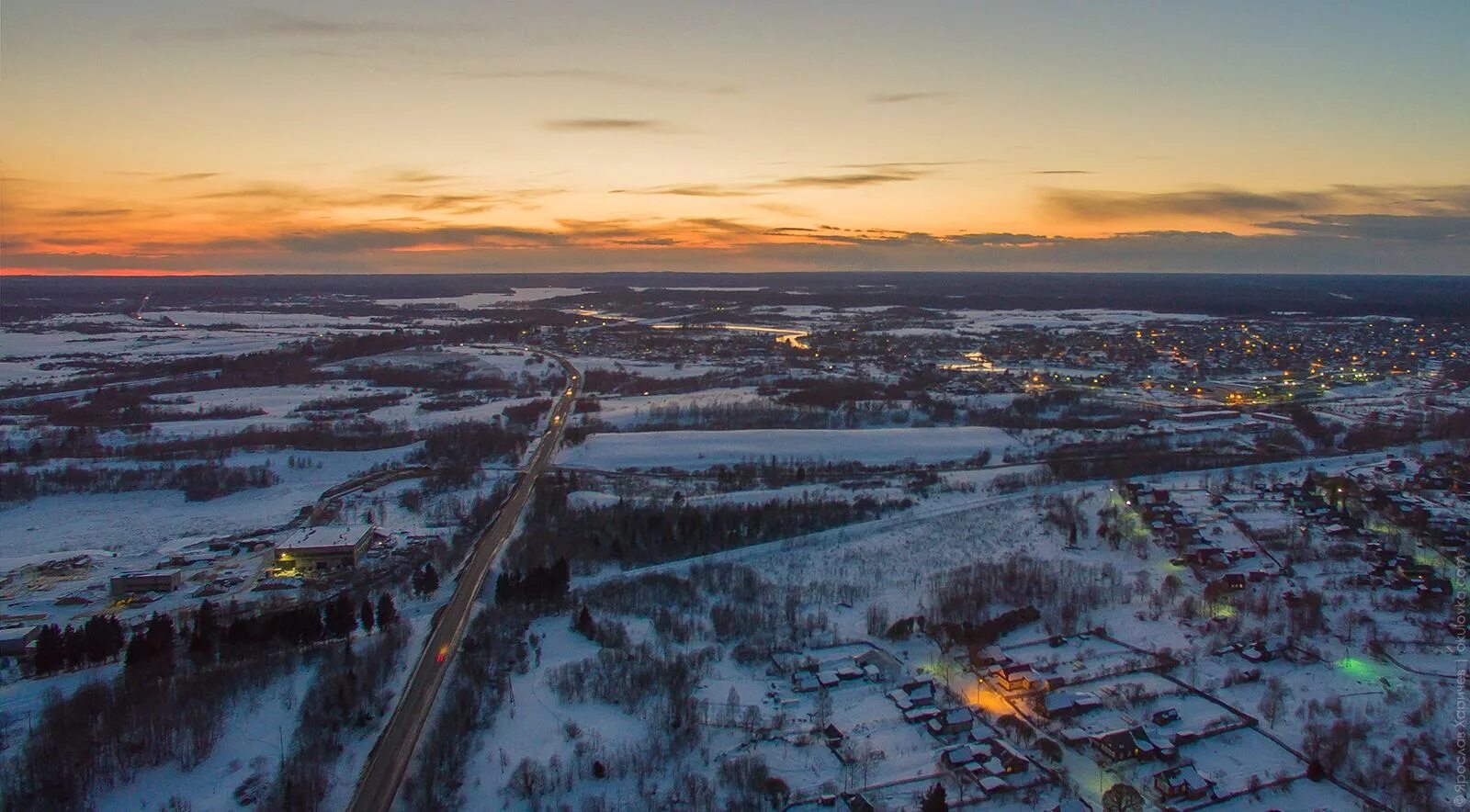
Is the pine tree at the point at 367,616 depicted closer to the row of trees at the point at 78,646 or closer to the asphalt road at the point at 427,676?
the asphalt road at the point at 427,676

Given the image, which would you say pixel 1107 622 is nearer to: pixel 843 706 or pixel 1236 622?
pixel 1236 622

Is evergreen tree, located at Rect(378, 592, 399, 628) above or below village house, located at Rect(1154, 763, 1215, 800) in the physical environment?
above

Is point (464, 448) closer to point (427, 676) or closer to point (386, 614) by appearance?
point (386, 614)

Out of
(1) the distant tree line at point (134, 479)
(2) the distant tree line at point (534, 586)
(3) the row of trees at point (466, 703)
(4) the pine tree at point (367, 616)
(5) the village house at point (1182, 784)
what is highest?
(1) the distant tree line at point (134, 479)

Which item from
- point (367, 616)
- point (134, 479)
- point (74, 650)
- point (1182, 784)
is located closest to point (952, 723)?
point (1182, 784)

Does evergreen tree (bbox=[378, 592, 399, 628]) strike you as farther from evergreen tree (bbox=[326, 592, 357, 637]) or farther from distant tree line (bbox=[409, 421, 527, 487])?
distant tree line (bbox=[409, 421, 527, 487])

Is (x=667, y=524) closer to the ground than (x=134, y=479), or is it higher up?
closer to the ground

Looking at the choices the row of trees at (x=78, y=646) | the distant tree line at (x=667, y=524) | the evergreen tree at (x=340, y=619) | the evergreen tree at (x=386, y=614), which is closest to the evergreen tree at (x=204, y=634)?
the row of trees at (x=78, y=646)

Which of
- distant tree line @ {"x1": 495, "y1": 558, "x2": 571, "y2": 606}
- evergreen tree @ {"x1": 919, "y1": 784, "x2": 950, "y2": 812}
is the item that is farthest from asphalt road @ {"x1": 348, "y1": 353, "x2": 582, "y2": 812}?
evergreen tree @ {"x1": 919, "y1": 784, "x2": 950, "y2": 812}
